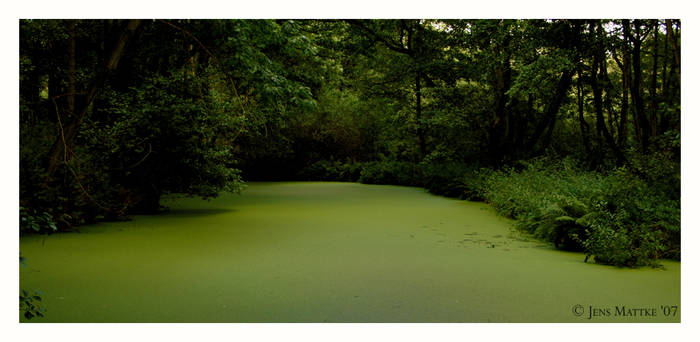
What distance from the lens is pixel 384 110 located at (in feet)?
55.8

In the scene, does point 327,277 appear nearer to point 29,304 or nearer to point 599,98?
point 29,304

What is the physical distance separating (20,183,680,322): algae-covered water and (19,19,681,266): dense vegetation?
46cm

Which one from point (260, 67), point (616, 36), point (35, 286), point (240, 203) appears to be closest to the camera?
point (35, 286)

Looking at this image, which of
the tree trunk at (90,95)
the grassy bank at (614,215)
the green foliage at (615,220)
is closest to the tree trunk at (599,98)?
the grassy bank at (614,215)

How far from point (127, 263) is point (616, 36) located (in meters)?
8.31

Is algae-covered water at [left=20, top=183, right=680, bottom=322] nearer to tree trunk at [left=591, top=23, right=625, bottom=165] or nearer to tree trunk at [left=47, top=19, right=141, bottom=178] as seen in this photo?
tree trunk at [left=47, top=19, right=141, bottom=178]

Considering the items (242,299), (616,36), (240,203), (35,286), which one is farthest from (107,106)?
(616,36)

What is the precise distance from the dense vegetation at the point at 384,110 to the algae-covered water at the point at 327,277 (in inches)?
18.0

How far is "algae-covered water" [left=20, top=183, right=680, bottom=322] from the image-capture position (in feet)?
9.39

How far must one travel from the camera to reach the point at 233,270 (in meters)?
3.90

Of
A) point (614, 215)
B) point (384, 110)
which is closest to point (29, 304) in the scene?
point (614, 215)

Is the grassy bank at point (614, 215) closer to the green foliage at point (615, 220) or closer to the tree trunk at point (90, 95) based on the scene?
the green foliage at point (615, 220)

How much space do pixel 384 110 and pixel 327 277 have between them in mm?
13648

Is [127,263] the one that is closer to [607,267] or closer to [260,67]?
[260,67]
